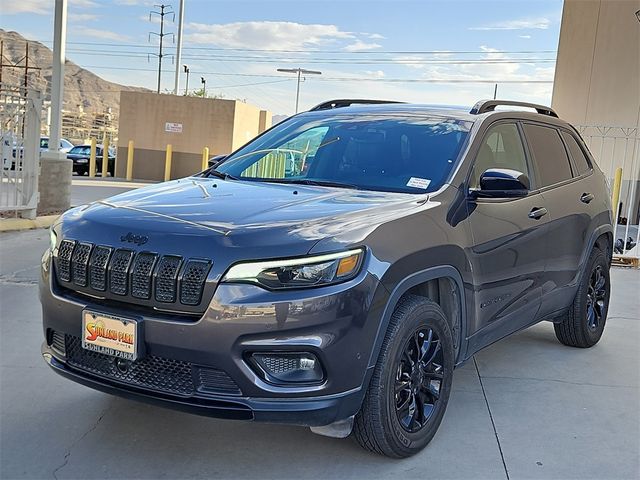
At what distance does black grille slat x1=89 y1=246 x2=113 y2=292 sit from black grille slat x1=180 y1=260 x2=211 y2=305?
0.41 meters

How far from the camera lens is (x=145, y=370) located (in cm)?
296

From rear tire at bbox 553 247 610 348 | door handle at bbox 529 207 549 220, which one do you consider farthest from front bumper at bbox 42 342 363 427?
rear tire at bbox 553 247 610 348

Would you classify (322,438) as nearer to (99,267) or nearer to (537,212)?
(99,267)

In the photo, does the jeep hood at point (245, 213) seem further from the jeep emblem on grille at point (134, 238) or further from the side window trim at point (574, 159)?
the side window trim at point (574, 159)

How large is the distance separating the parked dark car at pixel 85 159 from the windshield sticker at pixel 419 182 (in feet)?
79.3

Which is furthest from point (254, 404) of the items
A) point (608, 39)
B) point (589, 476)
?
point (608, 39)

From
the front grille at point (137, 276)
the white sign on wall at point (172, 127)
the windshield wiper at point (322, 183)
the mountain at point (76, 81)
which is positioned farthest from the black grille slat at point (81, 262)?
the mountain at point (76, 81)

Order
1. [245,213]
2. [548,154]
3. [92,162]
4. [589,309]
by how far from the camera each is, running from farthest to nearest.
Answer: [92,162]
[589,309]
[548,154]
[245,213]

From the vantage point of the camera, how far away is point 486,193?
3.78 meters

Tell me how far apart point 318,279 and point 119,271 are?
2.80 feet

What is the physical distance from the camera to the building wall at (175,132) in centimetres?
2427

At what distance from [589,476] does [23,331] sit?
3936 mm

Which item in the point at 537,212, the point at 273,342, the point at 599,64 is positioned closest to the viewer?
the point at 273,342

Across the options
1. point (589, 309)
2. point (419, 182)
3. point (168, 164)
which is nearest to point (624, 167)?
point (589, 309)
